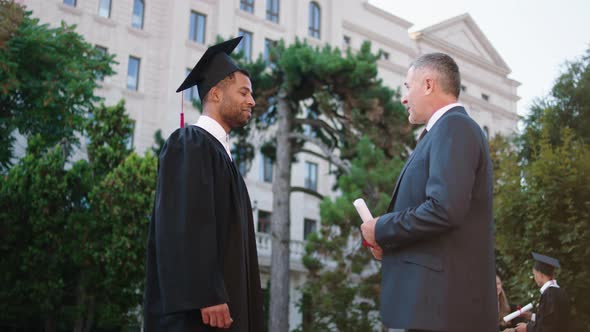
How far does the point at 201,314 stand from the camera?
10.9 feet

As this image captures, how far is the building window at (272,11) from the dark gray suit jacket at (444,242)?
1099 inches

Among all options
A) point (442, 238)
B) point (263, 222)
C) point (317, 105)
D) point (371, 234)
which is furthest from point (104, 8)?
point (442, 238)

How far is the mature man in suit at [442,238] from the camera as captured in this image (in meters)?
2.90

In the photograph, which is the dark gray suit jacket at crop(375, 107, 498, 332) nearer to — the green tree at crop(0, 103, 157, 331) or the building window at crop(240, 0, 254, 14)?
the green tree at crop(0, 103, 157, 331)

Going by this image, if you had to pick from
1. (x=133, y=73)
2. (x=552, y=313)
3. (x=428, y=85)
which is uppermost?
(x=133, y=73)

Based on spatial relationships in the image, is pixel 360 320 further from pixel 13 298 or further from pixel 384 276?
pixel 384 276

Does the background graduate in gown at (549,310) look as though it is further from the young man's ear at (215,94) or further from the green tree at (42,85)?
the green tree at (42,85)

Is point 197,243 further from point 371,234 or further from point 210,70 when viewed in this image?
point 210,70

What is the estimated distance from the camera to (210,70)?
4.05 metres

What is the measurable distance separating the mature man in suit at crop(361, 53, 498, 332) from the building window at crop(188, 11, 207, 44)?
998 inches

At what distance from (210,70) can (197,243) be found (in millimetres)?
1205

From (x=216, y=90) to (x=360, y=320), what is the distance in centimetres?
1643

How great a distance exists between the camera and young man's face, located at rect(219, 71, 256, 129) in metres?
3.96

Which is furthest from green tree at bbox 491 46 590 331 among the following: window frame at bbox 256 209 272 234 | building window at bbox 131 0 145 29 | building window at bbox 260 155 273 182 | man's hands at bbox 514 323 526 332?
building window at bbox 260 155 273 182
